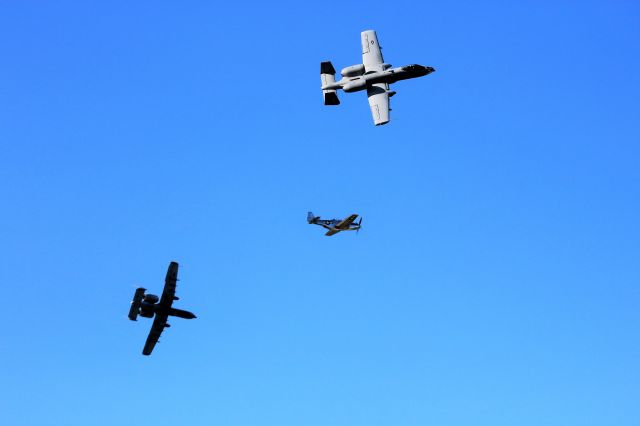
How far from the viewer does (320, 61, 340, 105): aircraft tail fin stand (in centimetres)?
12843

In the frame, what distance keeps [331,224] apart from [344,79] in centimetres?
3728

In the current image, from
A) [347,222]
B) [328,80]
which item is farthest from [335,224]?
[328,80]

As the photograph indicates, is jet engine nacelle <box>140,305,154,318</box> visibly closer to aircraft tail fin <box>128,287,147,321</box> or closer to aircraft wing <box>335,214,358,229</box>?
aircraft tail fin <box>128,287,147,321</box>

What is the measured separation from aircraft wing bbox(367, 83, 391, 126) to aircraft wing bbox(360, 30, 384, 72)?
3351 mm

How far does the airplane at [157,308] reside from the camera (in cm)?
12469

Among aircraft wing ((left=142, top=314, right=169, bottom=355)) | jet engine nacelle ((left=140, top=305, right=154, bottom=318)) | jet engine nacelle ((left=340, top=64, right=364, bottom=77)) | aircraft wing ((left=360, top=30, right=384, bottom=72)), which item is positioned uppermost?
aircraft wing ((left=360, top=30, right=384, bottom=72))

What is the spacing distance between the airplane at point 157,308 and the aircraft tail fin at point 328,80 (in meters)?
36.8

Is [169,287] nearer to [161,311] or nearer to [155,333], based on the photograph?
[161,311]

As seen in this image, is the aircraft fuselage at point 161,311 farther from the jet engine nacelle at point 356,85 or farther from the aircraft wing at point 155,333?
the jet engine nacelle at point 356,85

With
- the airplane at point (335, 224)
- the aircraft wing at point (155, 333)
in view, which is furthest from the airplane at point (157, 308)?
the airplane at point (335, 224)

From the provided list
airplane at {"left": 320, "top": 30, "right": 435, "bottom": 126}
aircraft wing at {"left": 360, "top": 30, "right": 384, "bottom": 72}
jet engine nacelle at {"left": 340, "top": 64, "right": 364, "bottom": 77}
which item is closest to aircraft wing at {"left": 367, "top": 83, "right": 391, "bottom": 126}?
airplane at {"left": 320, "top": 30, "right": 435, "bottom": 126}

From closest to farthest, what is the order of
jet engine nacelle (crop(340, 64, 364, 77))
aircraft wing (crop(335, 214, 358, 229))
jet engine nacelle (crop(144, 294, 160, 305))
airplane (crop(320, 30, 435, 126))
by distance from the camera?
jet engine nacelle (crop(144, 294, 160, 305)) → airplane (crop(320, 30, 435, 126)) → jet engine nacelle (crop(340, 64, 364, 77)) → aircraft wing (crop(335, 214, 358, 229))

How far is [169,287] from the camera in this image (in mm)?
129000

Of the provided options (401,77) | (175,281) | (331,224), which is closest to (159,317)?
(175,281)
